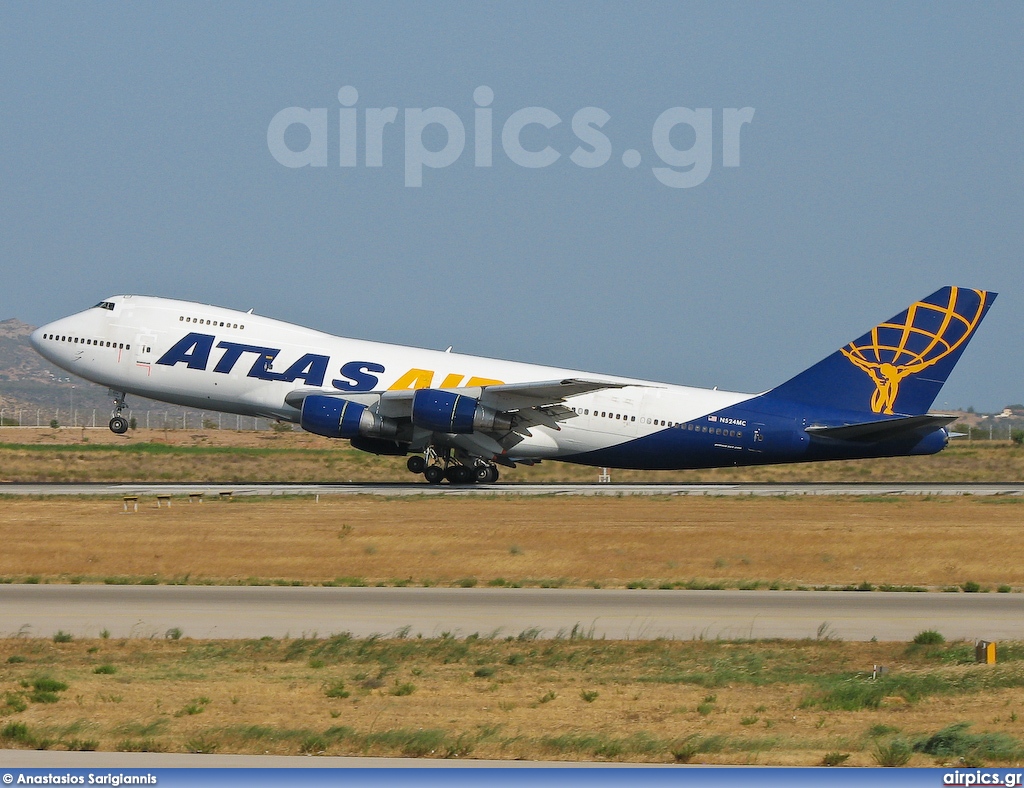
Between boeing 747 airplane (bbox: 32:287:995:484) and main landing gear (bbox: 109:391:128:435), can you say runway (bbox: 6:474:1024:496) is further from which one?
main landing gear (bbox: 109:391:128:435)

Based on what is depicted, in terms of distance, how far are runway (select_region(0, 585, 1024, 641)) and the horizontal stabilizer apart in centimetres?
2187

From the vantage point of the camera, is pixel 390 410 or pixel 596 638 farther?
pixel 390 410

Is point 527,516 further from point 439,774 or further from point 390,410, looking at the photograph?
point 439,774

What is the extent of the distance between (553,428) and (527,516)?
29.9ft

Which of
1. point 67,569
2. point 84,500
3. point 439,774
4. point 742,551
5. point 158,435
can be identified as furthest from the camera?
point 158,435

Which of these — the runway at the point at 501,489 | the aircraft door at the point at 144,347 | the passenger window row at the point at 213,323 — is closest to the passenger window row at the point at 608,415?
the runway at the point at 501,489

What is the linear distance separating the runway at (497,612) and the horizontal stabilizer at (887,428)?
71.8 ft

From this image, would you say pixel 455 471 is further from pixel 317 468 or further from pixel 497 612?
pixel 497 612

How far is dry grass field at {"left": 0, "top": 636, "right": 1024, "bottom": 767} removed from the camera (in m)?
11.7

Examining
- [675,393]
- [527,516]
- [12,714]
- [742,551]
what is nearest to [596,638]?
[12,714]

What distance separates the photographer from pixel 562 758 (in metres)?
11.5

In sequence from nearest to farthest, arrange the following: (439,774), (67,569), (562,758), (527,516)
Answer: (439,774), (562,758), (67,569), (527,516)

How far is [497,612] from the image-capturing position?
64.2ft

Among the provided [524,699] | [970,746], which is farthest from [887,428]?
[970,746]
